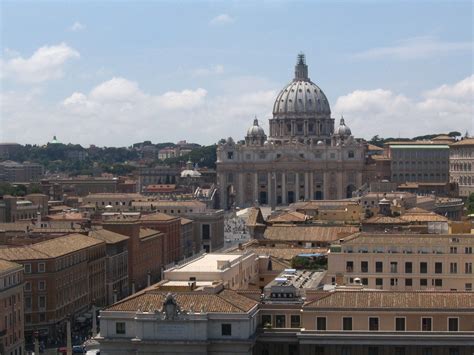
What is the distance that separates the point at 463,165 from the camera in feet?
593

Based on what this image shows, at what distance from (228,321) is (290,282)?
649cm

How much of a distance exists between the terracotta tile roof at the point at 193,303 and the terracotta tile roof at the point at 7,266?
17864 millimetres

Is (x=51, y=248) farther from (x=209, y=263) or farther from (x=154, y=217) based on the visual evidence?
(x=154, y=217)

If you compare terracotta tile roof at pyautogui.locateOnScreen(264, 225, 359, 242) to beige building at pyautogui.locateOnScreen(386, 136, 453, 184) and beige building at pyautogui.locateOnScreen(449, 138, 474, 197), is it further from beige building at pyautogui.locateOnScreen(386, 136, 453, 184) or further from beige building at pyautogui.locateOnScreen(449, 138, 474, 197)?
beige building at pyautogui.locateOnScreen(386, 136, 453, 184)

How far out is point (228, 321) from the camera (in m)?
34.3

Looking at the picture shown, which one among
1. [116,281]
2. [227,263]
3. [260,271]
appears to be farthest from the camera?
[116,281]

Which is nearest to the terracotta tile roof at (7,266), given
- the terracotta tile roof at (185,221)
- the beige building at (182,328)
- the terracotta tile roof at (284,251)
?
the terracotta tile roof at (284,251)

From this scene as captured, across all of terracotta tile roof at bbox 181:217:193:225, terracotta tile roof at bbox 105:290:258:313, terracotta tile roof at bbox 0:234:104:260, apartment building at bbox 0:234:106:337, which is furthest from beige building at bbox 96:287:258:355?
terracotta tile roof at bbox 181:217:193:225

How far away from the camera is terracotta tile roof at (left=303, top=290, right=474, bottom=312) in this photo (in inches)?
1388

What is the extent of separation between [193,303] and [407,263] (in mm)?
14926

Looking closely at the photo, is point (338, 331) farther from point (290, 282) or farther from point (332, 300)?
point (290, 282)

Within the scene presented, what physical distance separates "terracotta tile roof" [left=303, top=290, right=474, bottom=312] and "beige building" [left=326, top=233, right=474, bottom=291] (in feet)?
36.7

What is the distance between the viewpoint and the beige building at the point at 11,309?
51.5 metres

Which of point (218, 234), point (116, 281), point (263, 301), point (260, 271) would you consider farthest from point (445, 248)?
point (218, 234)
